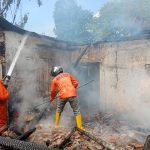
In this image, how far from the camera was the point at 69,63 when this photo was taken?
1441 centimetres

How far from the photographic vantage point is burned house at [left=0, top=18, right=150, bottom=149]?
11.1m

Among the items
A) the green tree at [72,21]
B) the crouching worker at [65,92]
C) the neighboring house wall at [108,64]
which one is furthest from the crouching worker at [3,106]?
the green tree at [72,21]

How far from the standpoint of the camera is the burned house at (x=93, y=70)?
11.1 meters

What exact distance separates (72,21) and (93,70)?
1509cm

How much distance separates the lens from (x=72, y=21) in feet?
92.7

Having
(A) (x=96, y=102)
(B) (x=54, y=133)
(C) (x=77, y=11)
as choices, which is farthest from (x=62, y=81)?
(C) (x=77, y=11)

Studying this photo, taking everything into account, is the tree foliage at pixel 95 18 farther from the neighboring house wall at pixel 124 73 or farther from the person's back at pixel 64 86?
the person's back at pixel 64 86

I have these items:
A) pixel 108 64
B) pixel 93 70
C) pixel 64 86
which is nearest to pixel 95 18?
pixel 93 70

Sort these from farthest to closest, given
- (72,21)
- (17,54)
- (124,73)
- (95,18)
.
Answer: (72,21)
(95,18)
(124,73)
(17,54)

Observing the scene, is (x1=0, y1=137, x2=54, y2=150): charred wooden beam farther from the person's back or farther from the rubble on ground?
the person's back

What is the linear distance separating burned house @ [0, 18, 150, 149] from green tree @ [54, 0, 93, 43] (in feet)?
42.9

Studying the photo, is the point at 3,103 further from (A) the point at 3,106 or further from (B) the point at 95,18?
(B) the point at 95,18

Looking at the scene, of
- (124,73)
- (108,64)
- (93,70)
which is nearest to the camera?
(124,73)

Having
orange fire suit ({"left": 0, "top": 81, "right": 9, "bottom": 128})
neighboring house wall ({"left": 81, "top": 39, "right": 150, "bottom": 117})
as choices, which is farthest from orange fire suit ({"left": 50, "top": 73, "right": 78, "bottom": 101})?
neighboring house wall ({"left": 81, "top": 39, "right": 150, "bottom": 117})
